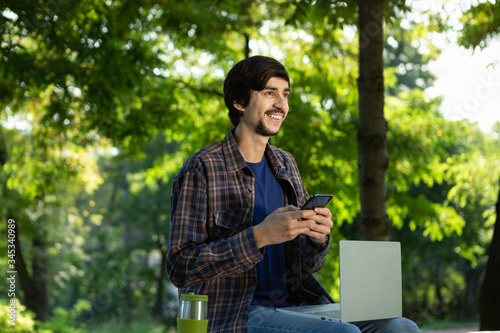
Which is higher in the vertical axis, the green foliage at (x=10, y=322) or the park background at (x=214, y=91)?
the park background at (x=214, y=91)

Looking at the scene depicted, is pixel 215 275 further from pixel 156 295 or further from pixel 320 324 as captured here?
pixel 156 295

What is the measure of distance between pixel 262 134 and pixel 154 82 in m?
5.27

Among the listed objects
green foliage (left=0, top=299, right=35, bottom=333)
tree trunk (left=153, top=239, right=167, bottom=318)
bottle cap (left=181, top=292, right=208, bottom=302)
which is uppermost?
bottle cap (left=181, top=292, right=208, bottom=302)

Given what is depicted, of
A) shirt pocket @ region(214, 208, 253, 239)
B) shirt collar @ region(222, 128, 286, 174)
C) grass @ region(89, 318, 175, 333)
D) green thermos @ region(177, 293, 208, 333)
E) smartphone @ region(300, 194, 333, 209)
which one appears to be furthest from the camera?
grass @ region(89, 318, 175, 333)

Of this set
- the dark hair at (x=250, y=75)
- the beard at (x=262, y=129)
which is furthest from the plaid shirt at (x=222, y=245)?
the dark hair at (x=250, y=75)

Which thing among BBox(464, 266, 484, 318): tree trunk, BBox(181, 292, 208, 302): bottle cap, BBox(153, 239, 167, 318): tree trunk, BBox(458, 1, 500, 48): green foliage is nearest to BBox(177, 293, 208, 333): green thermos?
BBox(181, 292, 208, 302): bottle cap

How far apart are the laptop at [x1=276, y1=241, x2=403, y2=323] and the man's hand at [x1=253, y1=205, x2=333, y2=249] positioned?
0.12m

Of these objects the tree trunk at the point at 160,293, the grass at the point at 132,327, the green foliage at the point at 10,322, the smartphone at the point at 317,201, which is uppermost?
the smartphone at the point at 317,201

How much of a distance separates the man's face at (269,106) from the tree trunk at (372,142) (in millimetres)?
2544

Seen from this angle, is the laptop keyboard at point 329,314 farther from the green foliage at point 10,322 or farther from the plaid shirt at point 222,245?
the green foliage at point 10,322

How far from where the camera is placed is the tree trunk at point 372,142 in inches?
186

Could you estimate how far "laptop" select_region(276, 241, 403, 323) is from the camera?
1.80m

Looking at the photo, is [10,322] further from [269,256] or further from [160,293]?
[160,293]

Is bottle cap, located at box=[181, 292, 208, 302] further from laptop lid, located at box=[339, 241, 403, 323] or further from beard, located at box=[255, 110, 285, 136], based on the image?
beard, located at box=[255, 110, 285, 136]
